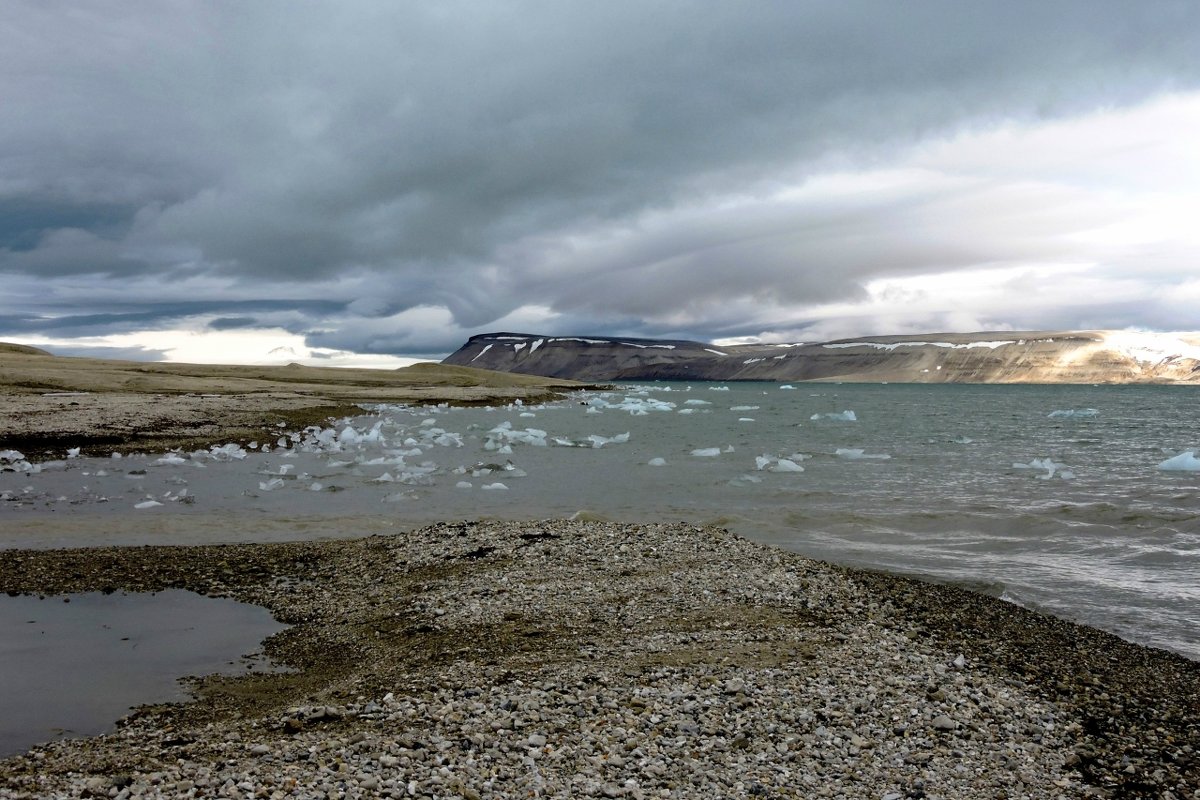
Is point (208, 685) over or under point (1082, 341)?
under

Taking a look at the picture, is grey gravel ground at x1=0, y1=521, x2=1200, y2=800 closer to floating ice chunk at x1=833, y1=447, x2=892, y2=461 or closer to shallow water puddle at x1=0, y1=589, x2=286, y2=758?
shallow water puddle at x1=0, y1=589, x2=286, y2=758

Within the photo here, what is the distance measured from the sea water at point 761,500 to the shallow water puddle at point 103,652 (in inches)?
136

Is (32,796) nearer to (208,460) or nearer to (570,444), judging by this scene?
(208,460)

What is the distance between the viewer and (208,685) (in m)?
5.29

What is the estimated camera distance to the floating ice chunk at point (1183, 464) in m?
18.9

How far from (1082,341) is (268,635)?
23442cm

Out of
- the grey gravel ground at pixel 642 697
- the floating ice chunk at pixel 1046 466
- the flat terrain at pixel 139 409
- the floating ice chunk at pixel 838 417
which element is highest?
the flat terrain at pixel 139 409

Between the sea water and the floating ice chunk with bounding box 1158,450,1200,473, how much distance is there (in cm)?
4

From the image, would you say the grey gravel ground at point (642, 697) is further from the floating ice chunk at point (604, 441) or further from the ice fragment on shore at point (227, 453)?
the floating ice chunk at point (604, 441)

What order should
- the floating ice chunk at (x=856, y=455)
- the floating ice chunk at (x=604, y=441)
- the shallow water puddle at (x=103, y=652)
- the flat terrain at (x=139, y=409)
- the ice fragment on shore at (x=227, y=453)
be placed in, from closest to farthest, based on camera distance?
the shallow water puddle at (x=103, y=652) < the ice fragment on shore at (x=227, y=453) < the flat terrain at (x=139, y=409) < the floating ice chunk at (x=856, y=455) < the floating ice chunk at (x=604, y=441)

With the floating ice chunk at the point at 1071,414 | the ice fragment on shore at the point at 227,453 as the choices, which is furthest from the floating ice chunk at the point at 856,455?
the floating ice chunk at the point at 1071,414

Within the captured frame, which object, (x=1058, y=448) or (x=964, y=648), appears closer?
(x=964, y=648)

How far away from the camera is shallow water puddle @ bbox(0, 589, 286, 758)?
15.4 feet

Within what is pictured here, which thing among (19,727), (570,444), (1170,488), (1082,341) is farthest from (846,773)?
(1082,341)
